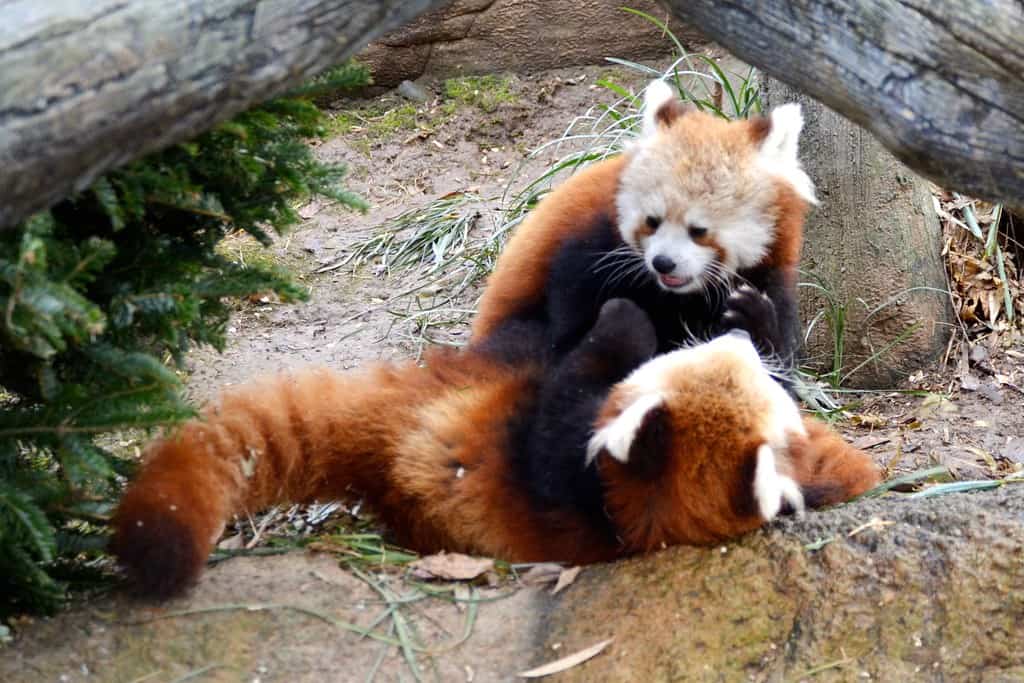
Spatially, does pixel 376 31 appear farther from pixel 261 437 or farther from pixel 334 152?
pixel 334 152

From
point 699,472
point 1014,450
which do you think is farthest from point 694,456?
point 1014,450

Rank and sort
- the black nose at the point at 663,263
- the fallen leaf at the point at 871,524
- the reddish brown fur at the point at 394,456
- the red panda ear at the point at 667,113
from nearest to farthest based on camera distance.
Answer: the fallen leaf at the point at 871,524 → the reddish brown fur at the point at 394,456 → the black nose at the point at 663,263 → the red panda ear at the point at 667,113

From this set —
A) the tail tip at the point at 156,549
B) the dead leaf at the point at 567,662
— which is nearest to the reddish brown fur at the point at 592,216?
the dead leaf at the point at 567,662

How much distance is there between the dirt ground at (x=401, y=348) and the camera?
2629mm

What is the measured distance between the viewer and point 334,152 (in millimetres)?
6727

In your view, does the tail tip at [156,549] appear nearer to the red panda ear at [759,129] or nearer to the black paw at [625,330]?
the black paw at [625,330]

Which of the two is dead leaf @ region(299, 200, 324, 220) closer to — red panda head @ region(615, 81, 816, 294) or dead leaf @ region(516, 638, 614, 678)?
red panda head @ region(615, 81, 816, 294)

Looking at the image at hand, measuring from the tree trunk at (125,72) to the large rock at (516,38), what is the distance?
17.2ft

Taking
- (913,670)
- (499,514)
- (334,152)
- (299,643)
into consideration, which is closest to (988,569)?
(913,670)

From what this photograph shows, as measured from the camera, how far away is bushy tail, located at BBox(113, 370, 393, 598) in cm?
251

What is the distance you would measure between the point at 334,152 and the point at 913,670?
4868 mm

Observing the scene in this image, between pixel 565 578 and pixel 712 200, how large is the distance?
1.33 meters

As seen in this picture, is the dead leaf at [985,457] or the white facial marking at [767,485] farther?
the dead leaf at [985,457]

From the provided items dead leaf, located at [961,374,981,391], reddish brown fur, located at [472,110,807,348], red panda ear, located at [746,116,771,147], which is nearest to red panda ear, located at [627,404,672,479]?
reddish brown fur, located at [472,110,807,348]
